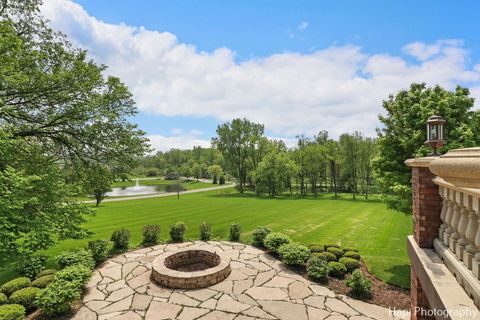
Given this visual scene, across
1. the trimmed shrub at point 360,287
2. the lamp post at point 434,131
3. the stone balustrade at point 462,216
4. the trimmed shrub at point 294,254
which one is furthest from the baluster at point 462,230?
the trimmed shrub at point 294,254

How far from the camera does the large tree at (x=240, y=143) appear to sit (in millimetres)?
46156

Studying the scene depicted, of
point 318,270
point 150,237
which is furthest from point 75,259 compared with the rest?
point 318,270

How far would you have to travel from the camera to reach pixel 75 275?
7223mm

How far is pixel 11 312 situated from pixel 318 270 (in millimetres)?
7866

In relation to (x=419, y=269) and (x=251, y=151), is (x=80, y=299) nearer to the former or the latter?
(x=419, y=269)

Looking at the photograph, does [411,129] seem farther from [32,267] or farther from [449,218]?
[32,267]

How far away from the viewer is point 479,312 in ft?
6.78

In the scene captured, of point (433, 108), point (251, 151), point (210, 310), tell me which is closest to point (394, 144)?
point (433, 108)

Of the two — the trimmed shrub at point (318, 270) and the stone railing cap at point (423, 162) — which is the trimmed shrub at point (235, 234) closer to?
the trimmed shrub at point (318, 270)

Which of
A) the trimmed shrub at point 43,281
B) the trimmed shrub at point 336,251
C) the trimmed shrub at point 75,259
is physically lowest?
the trimmed shrub at point 336,251

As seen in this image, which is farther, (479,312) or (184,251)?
(184,251)

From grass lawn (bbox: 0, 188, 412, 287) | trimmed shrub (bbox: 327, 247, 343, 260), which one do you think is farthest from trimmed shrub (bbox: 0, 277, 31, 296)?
trimmed shrub (bbox: 327, 247, 343, 260)

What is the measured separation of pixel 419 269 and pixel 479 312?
146 centimetres

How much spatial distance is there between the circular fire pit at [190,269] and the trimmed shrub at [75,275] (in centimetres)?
191
